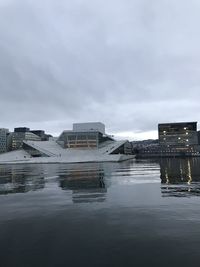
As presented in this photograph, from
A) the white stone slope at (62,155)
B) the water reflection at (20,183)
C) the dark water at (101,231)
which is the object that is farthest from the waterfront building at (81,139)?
the dark water at (101,231)

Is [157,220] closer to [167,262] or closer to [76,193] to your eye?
[167,262]

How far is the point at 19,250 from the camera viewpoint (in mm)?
15570

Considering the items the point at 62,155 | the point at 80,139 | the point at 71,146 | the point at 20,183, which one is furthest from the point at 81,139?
the point at 20,183

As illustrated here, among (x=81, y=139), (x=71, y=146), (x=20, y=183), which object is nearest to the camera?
(x=20, y=183)

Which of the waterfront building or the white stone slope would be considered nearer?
the white stone slope

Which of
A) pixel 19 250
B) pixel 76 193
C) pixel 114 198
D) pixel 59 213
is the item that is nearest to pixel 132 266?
pixel 19 250

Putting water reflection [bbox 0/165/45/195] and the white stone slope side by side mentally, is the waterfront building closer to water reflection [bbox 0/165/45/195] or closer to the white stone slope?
the white stone slope

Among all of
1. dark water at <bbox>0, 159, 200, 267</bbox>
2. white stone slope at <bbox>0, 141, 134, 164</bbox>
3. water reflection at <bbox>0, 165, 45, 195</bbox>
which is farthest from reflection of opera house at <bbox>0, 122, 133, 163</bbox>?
dark water at <bbox>0, 159, 200, 267</bbox>

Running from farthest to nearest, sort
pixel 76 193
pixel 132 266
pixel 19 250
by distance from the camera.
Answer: pixel 76 193
pixel 19 250
pixel 132 266

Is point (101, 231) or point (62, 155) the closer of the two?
point (101, 231)

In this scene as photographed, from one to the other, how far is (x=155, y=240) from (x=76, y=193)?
62.8 ft

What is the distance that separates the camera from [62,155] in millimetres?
170500

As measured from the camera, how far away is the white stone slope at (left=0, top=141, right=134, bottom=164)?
149375 mm

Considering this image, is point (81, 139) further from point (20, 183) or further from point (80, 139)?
point (20, 183)
